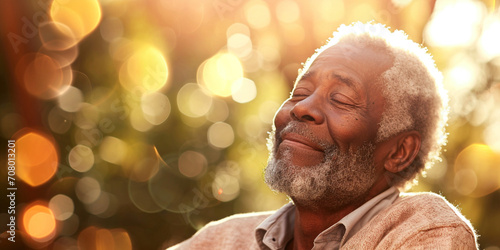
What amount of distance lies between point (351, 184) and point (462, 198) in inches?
301

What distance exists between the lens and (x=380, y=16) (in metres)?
7.49

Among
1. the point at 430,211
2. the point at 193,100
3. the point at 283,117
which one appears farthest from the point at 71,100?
the point at 430,211

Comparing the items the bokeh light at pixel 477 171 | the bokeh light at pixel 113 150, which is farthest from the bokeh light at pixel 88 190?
the bokeh light at pixel 477 171

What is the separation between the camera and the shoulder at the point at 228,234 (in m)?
3.11

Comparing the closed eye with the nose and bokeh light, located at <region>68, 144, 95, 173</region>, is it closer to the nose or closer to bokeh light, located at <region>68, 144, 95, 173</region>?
the nose

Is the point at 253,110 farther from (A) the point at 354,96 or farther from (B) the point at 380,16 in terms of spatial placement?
(A) the point at 354,96

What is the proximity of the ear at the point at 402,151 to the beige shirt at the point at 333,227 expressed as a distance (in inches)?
6.1

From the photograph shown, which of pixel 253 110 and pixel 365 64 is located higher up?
pixel 253 110

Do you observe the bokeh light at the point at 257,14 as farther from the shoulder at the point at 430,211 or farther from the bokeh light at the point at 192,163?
the shoulder at the point at 430,211

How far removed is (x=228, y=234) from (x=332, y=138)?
2.94ft

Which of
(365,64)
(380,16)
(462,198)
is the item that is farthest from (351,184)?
(462,198)

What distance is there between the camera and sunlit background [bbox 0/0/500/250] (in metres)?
6.80

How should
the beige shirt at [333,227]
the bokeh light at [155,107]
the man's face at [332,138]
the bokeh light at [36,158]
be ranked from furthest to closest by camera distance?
the bokeh light at [155,107] < the bokeh light at [36,158] < the man's face at [332,138] < the beige shirt at [333,227]

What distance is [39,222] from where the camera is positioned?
22.9 feet
